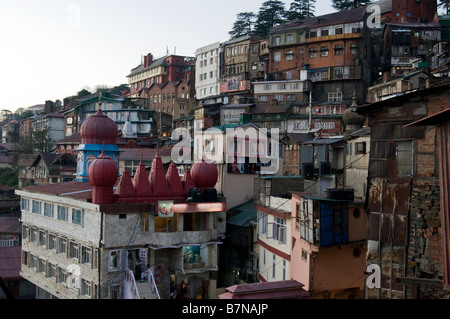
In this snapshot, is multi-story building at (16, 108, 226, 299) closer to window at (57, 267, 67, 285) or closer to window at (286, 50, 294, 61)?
window at (57, 267, 67, 285)

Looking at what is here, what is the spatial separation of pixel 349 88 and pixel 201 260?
1788 inches

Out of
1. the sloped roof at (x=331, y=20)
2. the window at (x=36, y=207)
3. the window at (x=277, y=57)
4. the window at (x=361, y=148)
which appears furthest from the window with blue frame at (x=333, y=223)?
the window at (x=277, y=57)

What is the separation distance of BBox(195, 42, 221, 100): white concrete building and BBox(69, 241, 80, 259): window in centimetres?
5786

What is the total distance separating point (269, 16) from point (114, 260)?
74753mm

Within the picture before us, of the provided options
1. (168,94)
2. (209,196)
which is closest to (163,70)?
(168,94)

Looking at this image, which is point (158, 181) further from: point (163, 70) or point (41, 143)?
point (163, 70)

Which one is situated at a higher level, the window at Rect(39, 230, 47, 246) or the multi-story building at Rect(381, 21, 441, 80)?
the multi-story building at Rect(381, 21, 441, 80)

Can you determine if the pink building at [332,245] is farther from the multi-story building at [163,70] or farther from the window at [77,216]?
the multi-story building at [163,70]

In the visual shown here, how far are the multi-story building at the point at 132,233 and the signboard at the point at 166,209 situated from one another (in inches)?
2.5

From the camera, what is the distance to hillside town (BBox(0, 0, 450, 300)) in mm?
17062

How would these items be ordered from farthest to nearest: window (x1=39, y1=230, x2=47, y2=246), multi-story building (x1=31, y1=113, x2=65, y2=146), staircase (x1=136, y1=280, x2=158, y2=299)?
multi-story building (x1=31, y1=113, x2=65, y2=146), window (x1=39, y1=230, x2=47, y2=246), staircase (x1=136, y1=280, x2=158, y2=299)

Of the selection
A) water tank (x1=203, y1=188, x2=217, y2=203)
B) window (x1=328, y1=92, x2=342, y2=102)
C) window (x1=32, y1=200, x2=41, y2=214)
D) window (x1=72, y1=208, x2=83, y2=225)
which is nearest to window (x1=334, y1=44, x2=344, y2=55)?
window (x1=328, y1=92, x2=342, y2=102)

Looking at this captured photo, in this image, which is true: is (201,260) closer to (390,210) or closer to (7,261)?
(390,210)
